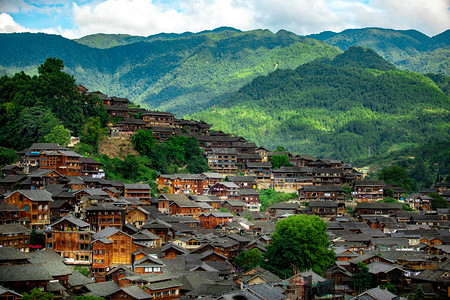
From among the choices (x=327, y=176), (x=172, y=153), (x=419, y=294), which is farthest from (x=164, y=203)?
(x=419, y=294)

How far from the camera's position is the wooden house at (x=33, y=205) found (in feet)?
183

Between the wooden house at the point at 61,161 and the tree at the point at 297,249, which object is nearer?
the tree at the point at 297,249

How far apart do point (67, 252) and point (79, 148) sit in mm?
29852

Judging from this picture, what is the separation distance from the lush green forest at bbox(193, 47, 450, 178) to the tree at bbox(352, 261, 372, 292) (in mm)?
88535

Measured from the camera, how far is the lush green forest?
162 meters

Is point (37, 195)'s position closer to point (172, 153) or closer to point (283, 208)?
point (172, 153)

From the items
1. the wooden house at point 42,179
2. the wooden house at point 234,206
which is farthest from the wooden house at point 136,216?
the wooden house at point 234,206

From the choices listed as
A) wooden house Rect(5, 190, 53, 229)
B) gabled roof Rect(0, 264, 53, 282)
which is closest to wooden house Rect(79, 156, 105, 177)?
wooden house Rect(5, 190, 53, 229)

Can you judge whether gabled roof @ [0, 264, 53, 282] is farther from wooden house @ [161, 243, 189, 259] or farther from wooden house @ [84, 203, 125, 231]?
wooden house @ [161, 243, 189, 259]

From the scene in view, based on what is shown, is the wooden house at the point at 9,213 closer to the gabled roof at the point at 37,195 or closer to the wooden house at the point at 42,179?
the gabled roof at the point at 37,195

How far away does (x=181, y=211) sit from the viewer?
2874 inches

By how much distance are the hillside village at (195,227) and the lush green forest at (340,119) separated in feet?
187

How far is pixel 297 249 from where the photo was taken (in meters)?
57.0

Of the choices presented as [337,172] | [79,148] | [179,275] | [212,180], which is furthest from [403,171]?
[179,275]
